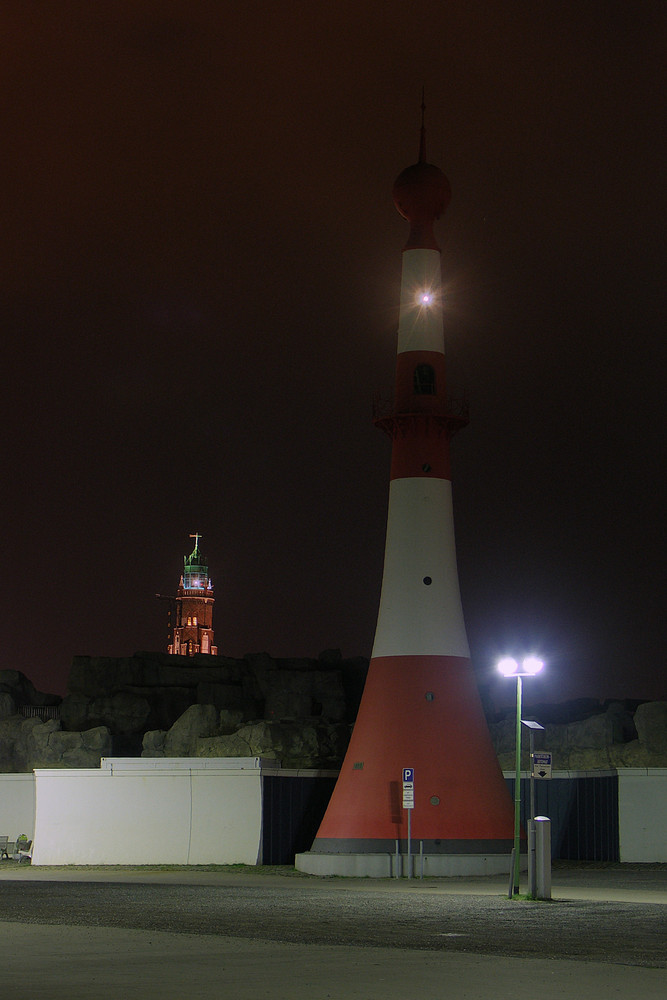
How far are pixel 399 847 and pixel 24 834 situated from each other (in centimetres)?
1529

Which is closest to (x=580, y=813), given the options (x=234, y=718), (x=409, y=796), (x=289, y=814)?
(x=289, y=814)

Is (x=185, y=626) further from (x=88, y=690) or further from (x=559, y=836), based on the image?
(x=559, y=836)

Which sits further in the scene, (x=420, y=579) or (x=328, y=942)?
(x=420, y=579)

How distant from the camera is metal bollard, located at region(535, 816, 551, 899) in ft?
69.6

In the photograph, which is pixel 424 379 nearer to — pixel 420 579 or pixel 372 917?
pixel 420 579

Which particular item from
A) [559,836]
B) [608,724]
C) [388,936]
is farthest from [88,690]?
[388,936]

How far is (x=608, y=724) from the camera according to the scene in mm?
48500

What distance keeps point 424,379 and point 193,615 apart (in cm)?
13205

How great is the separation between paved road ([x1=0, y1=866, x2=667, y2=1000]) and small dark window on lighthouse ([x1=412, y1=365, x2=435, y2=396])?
1163cm

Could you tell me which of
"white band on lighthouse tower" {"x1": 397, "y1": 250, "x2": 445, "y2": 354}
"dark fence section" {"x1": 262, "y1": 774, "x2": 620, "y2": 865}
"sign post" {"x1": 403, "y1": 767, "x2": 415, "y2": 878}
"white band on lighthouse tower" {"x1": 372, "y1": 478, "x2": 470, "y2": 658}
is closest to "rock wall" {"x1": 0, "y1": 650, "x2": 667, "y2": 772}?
"dark fence section" {"x1": 262, "y1": 774, "x2": 620, "y2": 865}

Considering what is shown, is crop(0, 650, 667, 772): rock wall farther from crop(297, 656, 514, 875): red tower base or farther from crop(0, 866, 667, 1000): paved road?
crop(0, 866, 667, 1000): paved road

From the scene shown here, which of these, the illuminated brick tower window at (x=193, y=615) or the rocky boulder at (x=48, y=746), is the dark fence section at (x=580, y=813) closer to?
the rocky boulder at (x=48, y=746)

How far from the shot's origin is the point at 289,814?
119 feet

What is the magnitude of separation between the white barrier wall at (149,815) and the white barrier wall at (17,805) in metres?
2.88
